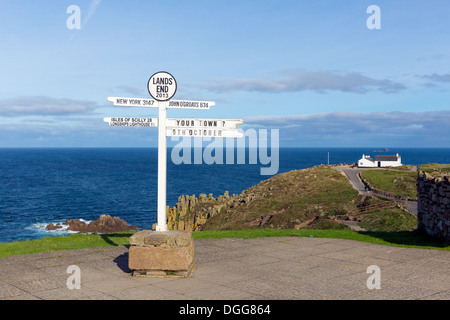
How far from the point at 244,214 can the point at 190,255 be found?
24747mm

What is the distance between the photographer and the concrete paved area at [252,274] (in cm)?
769

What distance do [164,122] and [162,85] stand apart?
826 millimetres

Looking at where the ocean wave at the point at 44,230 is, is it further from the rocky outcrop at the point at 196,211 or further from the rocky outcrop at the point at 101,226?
the rocky outcrop at the point at 196,211

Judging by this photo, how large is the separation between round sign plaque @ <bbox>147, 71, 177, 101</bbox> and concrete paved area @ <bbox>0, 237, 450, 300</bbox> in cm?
399

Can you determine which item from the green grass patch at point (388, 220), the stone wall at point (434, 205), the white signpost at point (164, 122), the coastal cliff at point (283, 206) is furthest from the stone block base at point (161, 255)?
the green grass patch at point (388, 220)

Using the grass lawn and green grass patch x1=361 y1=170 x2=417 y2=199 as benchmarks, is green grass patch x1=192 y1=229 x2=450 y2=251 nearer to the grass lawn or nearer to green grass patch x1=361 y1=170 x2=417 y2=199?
the grass lawn

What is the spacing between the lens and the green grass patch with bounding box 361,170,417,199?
36.0 m

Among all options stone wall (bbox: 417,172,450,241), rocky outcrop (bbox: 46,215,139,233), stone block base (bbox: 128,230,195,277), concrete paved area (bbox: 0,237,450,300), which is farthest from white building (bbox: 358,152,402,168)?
stone block base (bbox: 128,230,195,277)

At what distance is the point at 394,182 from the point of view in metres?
40.7

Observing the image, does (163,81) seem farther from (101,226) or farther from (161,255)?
(101,226)

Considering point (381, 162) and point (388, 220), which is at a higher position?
point (381, 162)

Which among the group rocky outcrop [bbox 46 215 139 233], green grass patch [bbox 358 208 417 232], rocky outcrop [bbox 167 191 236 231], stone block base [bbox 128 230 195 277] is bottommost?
rocky outcrop [bbox 46 215 139 233]

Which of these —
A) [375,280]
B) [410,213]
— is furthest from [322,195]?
[375,280]

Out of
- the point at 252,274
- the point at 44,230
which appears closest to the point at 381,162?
the point at 44,230
